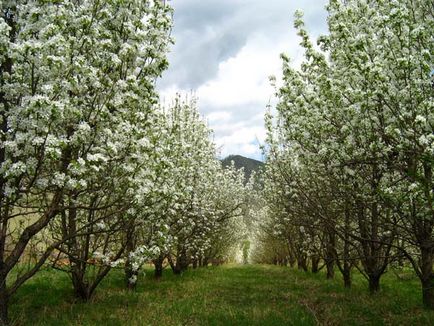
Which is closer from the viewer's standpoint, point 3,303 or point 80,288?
point 3,303

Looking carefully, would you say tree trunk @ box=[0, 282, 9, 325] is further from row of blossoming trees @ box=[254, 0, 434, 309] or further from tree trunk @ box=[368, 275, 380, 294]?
tree trunk @ box=[368, 275, 380, 294]

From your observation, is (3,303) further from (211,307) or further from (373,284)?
(373,284)

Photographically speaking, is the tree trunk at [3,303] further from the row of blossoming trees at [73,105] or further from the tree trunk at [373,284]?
the tree trunk at [373,284]

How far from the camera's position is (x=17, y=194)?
8.20 metres

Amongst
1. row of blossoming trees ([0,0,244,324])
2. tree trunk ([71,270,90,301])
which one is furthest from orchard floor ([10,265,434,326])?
row of blossoming trees ([0,0,244,324])

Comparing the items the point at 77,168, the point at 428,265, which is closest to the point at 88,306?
the point at 77,168

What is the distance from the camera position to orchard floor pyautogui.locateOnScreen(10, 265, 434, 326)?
1165cm

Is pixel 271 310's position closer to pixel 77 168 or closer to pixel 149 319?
pixel 149 319

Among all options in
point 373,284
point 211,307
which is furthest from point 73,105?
point 373,284

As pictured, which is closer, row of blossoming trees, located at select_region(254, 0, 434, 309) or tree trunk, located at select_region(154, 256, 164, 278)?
row of blossoming trees, located at select_region(254, 0, 434, 309)

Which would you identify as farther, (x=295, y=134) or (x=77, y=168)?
(x=295, y=134)

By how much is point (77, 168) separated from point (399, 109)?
295 inches

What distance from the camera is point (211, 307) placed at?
47.8ft

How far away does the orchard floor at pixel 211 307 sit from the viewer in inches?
459
